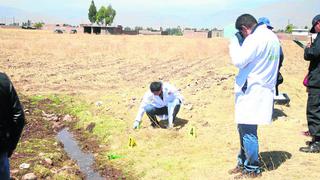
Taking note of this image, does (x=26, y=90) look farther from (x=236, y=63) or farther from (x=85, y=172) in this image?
(x=236, y=63)

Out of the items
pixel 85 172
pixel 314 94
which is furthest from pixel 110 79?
pixel 314 94

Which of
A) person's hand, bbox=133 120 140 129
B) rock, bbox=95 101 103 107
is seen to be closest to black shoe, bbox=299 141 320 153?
person's hand, bbox=133 120 140 129

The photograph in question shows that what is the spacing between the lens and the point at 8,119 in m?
3.64

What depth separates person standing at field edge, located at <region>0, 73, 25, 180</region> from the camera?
11.6 feet

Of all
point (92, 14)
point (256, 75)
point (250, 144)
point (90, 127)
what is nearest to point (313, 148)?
point (250, 144)

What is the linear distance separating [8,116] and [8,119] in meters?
0.03

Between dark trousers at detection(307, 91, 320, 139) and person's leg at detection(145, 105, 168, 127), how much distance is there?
311 centimetres

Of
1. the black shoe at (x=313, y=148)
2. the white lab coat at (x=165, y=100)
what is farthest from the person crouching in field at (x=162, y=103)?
the black shoe at (x=313, y=148)

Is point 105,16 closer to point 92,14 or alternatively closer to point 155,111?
point 92,14

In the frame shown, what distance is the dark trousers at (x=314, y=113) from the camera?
20.2 ft

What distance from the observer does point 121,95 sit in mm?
12633

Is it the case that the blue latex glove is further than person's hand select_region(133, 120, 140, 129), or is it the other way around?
person's hand select_region(133, 120, 140, 129)

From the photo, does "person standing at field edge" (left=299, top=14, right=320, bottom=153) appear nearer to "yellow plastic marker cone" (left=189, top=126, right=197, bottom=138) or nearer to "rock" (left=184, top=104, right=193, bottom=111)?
"yellow plastic marker cone" (left=189, top=126, right=197, bottom=138)

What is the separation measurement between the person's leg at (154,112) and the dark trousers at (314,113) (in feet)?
10.2
